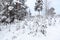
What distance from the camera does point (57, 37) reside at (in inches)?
337

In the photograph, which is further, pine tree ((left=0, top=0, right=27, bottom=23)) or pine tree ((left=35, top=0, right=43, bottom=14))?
pine tree ((left=35, top=0, right=43, bottom=14))

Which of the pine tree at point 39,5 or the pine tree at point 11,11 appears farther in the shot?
the pine tree at point 39,5

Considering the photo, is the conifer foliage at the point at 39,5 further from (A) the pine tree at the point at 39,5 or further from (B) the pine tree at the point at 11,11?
(B) the pine tree at the point at 11,11

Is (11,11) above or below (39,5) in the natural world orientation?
above

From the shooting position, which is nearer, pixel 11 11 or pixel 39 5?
pixel 11 11

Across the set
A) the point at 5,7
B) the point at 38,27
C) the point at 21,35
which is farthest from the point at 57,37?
the point at 5,7

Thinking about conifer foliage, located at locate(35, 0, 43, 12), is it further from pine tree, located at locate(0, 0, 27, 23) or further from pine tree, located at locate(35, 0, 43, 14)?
pine tree, located at locate(0, 0, 27, 23)

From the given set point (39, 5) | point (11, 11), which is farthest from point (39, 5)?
point (11, 11)

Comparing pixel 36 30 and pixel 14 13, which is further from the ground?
pixel 14 13

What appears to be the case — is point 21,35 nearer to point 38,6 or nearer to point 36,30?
point 36,30

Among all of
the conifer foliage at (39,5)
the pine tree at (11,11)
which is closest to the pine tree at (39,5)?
the conifer foliage at (39,5)

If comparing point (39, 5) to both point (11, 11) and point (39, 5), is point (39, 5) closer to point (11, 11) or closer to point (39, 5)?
point (39, 5)

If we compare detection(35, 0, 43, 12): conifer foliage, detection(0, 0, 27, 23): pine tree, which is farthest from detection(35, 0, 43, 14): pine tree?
detection(0, 0, 27, 23): pine tree

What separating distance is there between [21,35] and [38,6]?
18.4 metres
